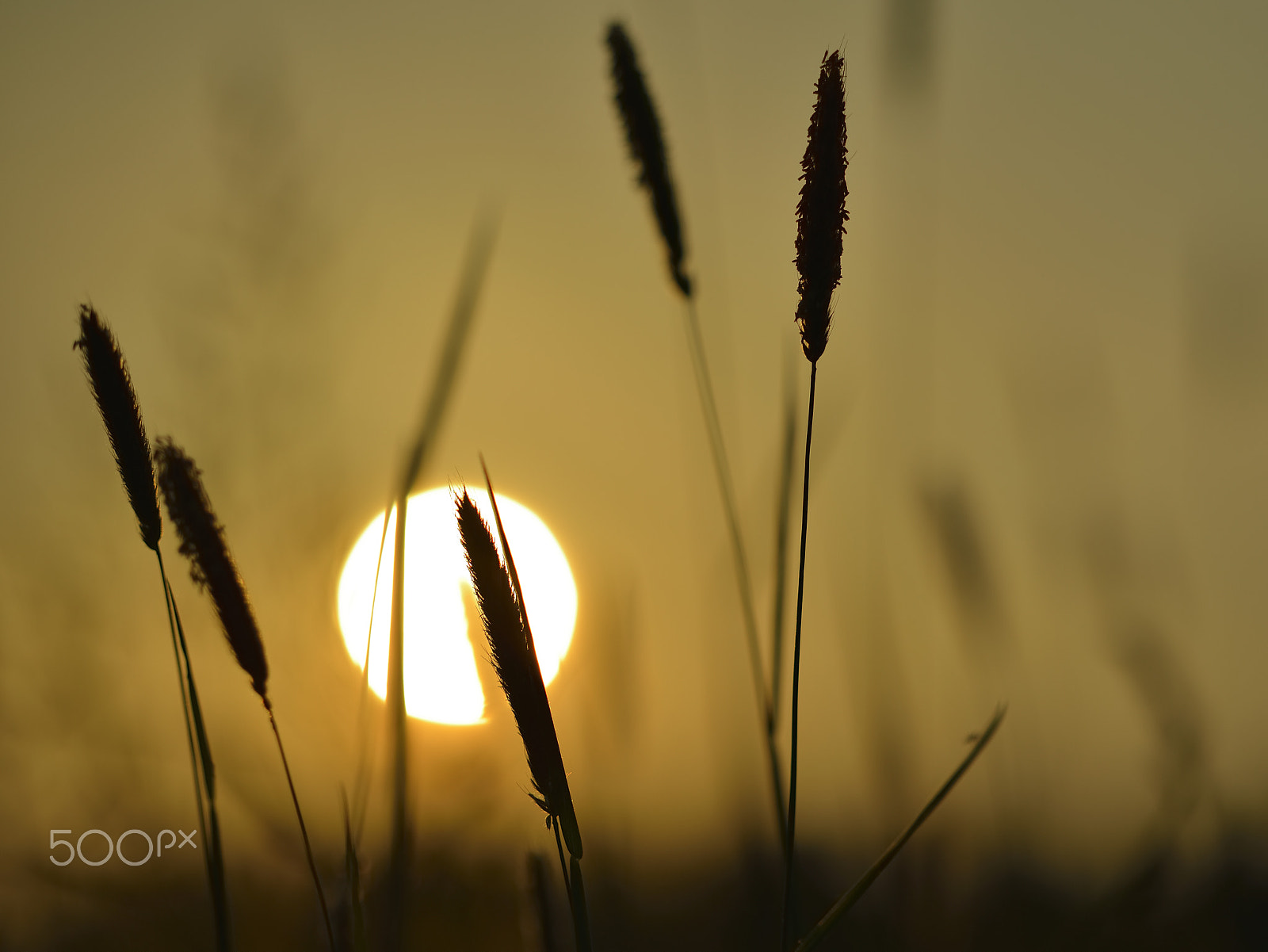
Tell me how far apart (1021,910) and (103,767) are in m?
2.45

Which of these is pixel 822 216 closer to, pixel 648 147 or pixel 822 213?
pixel 822 213

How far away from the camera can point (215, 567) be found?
78 centimetres

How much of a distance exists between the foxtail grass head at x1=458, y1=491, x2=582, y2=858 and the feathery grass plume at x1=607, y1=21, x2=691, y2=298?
626 mm

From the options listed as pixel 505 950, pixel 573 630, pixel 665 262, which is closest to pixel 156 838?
pixel 505 950

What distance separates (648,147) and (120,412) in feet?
2.38

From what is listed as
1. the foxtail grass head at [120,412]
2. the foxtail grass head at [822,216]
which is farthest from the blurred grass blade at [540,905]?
the foxtail grass head at [822,216]

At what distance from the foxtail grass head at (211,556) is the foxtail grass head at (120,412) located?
0.7 inches

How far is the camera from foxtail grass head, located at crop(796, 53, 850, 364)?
0.76 metres

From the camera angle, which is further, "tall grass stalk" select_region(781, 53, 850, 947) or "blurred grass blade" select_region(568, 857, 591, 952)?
"tall grass stalk" select_region(781, 53, 850, 947)

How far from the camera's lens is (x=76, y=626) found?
230 cm

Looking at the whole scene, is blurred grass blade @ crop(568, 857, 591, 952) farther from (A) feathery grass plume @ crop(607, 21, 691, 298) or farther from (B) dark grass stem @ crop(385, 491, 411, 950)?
(A) feathery grass plume @ crop(607, 21, 691, 298)

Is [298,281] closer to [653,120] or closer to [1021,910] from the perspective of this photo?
[653,120]
